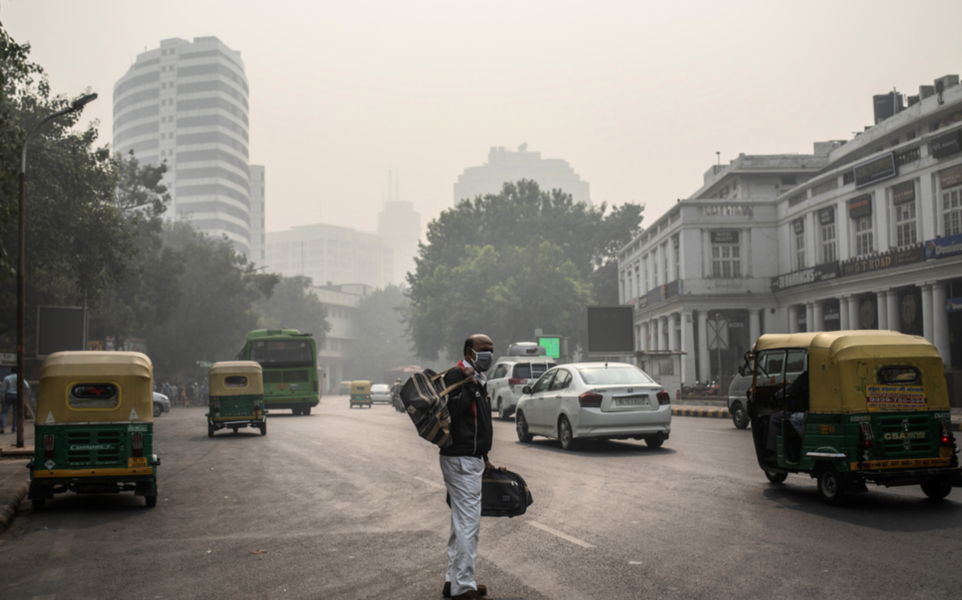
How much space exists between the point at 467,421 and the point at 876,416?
207 inches

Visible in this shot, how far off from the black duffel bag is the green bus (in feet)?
98.7

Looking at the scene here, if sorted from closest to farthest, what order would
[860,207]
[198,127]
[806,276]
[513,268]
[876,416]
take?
[876,416] → [860,207] → [806,276] → [513,268] → [198,127]

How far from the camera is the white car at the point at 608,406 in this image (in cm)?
1577

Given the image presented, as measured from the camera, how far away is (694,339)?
171ft

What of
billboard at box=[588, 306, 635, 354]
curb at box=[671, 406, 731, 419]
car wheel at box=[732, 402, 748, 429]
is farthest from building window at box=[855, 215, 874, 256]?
car wheel at box=[732, 402, 748, 429]

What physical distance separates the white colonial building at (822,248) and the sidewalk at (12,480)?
1060 inches

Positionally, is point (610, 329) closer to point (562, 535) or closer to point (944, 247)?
point (944, 247)

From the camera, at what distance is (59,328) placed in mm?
23922

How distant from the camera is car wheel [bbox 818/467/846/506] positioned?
922cm

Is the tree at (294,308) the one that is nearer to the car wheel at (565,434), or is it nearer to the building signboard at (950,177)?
the building signboard at (950,177)

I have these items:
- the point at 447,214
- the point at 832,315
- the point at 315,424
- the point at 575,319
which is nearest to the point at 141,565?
the point at 315,424

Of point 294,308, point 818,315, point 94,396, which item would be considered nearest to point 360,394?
point 818,315

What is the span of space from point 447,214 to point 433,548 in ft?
245

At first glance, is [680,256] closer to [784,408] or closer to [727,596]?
[784,408]
